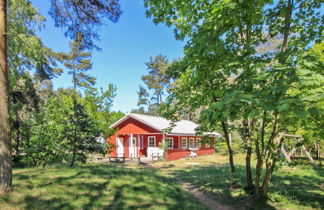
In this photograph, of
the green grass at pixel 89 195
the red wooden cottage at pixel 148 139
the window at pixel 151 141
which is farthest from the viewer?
the window at pixel 151 141

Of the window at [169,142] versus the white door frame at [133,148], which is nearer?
the window at [169,142]

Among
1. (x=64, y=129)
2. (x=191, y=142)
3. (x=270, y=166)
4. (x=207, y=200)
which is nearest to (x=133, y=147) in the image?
(x=191, y=142)

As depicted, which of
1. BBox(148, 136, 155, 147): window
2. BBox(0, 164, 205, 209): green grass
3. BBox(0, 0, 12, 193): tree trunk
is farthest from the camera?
BBox(148, 136, 155, 147): window

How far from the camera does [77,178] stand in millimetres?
6309

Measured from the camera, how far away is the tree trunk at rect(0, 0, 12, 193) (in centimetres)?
437

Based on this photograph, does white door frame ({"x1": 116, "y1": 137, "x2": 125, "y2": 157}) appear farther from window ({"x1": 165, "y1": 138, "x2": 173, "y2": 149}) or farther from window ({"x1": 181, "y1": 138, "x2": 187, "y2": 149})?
window ({"x1": 181, "y1": 138, "x2": 187, "y2": 149})

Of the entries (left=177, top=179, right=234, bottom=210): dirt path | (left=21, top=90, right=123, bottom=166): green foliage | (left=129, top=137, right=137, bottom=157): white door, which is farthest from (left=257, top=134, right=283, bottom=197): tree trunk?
(left=129, top=137, right=137, bottom=157): white door

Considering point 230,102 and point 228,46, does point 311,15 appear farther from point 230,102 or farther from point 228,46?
point 230,102

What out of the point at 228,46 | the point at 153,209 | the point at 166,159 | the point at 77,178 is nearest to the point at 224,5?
the point at 228,46

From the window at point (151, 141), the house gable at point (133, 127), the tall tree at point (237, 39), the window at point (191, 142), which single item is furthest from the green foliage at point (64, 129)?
the window at point (191, 142)

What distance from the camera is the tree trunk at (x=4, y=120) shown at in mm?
4371

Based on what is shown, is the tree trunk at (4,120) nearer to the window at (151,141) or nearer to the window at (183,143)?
the window at (151,141)

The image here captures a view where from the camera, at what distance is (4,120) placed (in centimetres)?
452

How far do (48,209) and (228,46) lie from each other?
17.1 ft
